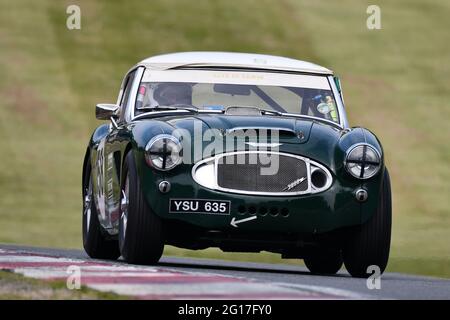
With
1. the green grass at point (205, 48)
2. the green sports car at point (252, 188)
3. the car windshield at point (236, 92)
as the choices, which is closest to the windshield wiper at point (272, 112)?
the car windshield at point (236, 92)

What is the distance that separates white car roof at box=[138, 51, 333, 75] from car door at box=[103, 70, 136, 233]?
308 millimetres

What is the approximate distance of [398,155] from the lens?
28.8m

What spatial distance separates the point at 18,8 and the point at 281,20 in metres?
7.18

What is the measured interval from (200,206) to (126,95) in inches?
93.7

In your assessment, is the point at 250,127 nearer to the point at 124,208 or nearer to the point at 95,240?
the point at 124,208

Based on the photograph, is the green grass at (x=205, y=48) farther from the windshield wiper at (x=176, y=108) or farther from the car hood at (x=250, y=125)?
the car hood at (x=250, y=125)

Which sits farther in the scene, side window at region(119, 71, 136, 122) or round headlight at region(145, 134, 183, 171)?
side window at region(119, 71, 136, 122)

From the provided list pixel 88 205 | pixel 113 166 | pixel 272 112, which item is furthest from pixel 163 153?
pixel 88 205

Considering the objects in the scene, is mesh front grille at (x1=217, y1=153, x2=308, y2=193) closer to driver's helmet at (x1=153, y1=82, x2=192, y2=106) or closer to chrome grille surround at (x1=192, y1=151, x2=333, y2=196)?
chrome grille surround at (x1=192, y1=151, x2=333, y2=196)

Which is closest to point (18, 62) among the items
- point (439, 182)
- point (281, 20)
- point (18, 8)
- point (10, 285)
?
point (18, 8)

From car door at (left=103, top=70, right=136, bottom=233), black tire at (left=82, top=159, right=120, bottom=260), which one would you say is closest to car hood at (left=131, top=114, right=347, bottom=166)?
car door at (left=103, top=70, right=136, bottom=233)

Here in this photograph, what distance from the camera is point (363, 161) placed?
912 centimetres

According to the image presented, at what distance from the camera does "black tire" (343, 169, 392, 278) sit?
362 inches

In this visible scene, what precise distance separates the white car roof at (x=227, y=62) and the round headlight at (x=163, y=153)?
6.00 ft
